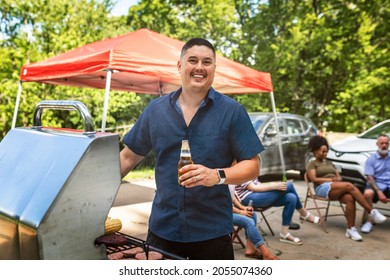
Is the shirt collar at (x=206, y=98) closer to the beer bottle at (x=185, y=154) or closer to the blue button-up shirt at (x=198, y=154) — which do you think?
the blue button-up shirt at (x=198, y=154)

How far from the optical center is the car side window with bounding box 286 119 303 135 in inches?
314

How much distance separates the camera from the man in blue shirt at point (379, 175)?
4.51 meters

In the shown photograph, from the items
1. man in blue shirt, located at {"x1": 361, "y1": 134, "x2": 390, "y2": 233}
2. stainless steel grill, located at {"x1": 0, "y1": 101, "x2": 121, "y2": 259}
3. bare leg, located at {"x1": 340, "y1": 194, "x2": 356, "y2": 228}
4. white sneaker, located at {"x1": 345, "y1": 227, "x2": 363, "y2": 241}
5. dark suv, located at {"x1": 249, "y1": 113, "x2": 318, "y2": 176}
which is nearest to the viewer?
stainless steel grill, located at {"x1": 0, "y1": 101, "x2": 121, "y2": 259}

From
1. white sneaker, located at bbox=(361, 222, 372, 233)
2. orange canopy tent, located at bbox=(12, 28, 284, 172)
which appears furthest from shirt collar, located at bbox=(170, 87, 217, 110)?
white sneaker, located at bbox=(361, 222, 372, 233)

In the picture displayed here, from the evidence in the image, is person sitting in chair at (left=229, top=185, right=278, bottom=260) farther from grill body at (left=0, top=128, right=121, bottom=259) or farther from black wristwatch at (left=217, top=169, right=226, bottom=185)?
grill body at (left=0, top=128, right=121, bottom=259)

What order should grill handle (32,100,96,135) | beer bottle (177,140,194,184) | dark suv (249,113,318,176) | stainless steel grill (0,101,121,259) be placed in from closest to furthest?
stainless steel grill (0,101,121,259) → grill handle (32,100,96,135) → beer bottle (177,140,194,184) → dark suv (249,113,318,176)

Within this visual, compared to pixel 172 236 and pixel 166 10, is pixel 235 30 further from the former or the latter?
pixel 172 236

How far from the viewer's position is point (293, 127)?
8.08 meters

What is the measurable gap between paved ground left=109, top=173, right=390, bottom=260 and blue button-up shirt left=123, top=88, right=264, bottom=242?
2.23 metres

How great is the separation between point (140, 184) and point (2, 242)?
6.08 metres

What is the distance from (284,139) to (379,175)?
3201mm

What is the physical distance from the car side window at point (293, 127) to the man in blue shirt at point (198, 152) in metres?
6.71

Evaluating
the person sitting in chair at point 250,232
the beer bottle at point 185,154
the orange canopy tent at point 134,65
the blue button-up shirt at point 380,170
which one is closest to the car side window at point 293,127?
the orange canopy tent at point 134,65

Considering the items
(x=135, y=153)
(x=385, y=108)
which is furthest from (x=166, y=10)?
(x=135, y=153)
